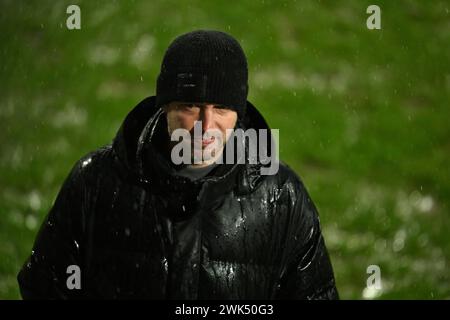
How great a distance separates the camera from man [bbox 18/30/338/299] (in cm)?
Answer: 228

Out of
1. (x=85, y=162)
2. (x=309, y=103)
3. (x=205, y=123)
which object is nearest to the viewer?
(x=205, y=123)

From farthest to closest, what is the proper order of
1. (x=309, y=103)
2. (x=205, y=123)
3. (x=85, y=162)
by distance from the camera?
1. (x=309, y=103)
2. (x=85, y=162)
3. (x=205, y=123)

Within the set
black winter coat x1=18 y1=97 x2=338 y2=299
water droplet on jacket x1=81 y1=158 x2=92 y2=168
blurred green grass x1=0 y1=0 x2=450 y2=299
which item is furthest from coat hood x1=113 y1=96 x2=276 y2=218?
blurred green grass x1=0 y1=0 x2=450 y2=299

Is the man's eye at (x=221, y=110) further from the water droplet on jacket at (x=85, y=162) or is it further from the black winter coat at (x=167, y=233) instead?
the water droplet on jacket at (x=85, y=162)

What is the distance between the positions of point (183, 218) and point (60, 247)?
43 centimetres

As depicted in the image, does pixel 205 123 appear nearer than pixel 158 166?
Yes

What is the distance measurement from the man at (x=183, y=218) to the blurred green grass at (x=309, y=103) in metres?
3.20

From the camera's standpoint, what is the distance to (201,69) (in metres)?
2.29

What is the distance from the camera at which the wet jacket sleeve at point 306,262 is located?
2373mm

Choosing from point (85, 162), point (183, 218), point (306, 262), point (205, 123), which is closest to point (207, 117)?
point (205, 123)

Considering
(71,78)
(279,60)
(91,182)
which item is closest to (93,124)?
(71,78)

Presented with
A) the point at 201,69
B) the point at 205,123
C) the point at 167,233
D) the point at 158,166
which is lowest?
the point at 167,233

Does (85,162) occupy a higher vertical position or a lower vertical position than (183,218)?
higher

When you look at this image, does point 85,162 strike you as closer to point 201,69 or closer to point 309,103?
point 201,69
